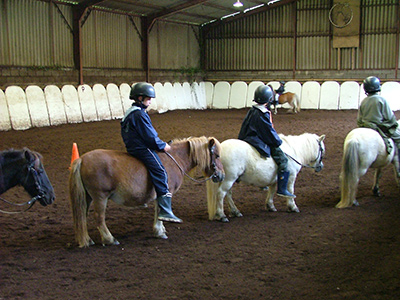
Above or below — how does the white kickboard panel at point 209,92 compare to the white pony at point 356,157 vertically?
above

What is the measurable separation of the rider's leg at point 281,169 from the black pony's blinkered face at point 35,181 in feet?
9.98

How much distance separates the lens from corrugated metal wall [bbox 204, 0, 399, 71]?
23.4 meters

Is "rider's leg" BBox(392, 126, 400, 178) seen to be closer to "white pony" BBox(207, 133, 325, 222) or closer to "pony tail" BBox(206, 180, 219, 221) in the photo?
"white pony" BBox(207, 133, 325, 222)

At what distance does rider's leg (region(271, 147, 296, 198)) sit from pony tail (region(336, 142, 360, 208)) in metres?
0.98

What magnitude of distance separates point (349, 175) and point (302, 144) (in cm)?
82

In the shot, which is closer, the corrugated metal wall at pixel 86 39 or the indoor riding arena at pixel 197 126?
the indoor riding arena at pixel 197 126

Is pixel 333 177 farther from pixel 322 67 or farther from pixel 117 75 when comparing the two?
pixel 322 67

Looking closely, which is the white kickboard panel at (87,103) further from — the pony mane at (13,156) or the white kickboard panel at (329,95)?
the pony mane at (13,156)

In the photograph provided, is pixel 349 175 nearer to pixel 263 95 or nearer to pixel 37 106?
pixel 263 95

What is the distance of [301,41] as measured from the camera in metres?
25.1

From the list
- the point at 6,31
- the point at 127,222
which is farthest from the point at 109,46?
the point at 127,222

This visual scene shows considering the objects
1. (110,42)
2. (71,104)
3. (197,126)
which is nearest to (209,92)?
(110,42)

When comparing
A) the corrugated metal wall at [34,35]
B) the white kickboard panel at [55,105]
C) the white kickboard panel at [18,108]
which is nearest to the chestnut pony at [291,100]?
the corrugated metal wall at [34,35]

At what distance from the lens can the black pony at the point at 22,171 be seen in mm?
4758
